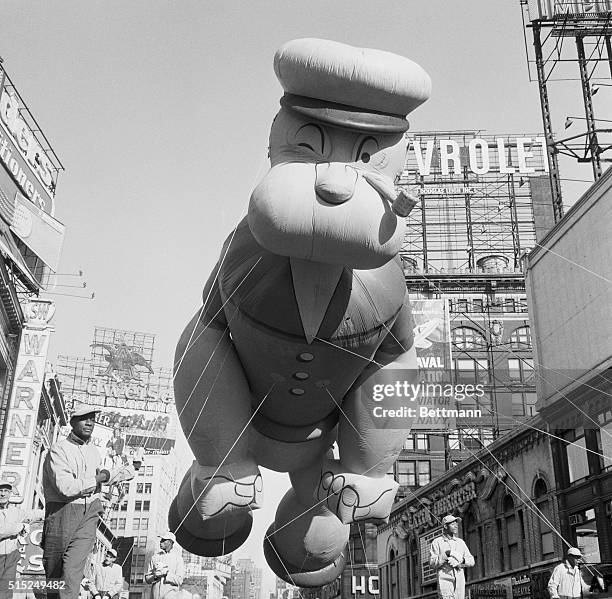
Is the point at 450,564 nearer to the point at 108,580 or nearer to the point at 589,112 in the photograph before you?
the point at 108,580

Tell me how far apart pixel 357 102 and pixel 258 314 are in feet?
3.01

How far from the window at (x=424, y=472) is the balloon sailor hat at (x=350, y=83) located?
100 ft

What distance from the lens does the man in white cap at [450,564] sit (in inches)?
203

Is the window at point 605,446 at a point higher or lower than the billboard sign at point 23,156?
lower

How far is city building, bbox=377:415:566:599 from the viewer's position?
1661 cm

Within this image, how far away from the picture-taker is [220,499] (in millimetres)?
3250

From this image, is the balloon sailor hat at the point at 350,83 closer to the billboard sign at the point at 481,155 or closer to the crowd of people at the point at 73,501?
the crowd of people at the point at 73,501

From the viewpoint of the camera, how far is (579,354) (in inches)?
500

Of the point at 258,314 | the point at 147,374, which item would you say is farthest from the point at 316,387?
the point at 147,374

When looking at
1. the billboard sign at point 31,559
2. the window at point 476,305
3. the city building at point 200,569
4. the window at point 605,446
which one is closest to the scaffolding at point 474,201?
the window at point 476,305

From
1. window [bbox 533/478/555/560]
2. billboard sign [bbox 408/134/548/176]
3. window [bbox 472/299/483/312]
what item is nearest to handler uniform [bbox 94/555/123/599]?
window [bbox 533/478/555/560]

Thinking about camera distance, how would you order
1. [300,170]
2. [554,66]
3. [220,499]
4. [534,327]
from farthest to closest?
[554,66] → [534,327] → [220,499] → [300,170]

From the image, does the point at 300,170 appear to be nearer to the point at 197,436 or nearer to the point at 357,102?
the point at 357,102

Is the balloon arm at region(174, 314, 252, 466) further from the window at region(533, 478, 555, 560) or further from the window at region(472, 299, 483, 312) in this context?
the window at region(472, 299, 483, 312)
